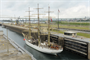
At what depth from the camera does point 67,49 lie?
3569 cm

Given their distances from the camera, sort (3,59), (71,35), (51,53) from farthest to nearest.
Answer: (71,35) < (51,53) < (3,59)

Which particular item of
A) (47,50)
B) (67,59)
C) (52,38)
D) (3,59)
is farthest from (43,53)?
(3,59)

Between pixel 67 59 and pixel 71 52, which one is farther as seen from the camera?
pixel 71 52

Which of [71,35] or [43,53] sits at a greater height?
[71,35]

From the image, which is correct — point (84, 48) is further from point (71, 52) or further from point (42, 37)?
point (42, 37)

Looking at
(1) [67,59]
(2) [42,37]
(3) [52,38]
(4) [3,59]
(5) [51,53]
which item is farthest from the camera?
(2) [42,37]

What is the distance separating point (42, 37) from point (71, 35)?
1966cm

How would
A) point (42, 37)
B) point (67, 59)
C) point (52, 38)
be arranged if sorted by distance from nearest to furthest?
point (67, 59), point (52, 38), point (42, 37)

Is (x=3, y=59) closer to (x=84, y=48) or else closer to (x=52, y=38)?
(x=84, y=48)

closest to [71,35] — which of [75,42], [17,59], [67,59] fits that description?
[75,42]

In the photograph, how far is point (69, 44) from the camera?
115 ft

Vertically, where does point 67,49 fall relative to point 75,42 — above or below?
below

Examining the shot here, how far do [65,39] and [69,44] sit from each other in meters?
2.70

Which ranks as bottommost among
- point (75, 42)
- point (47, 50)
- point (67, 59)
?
point (67, 59)
